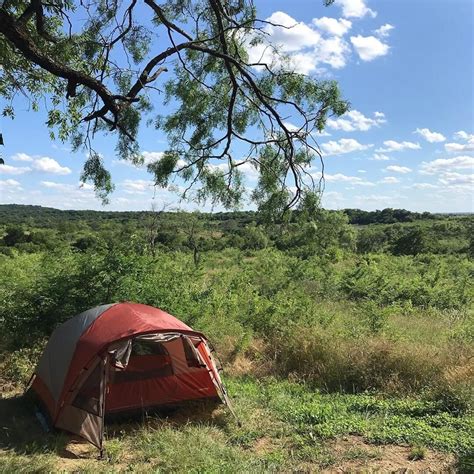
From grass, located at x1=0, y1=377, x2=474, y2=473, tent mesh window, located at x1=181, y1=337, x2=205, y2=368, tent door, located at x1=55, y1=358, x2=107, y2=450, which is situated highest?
tent mesh window, located at x1=181, y1=337, x2=205, y2=368

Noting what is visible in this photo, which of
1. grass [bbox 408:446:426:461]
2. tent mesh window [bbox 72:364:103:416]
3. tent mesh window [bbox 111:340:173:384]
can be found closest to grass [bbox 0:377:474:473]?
grass [bbox 408:446:426:461]

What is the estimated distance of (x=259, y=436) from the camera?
6.01 meters

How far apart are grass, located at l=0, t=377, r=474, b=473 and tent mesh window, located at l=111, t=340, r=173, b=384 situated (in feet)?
2.09

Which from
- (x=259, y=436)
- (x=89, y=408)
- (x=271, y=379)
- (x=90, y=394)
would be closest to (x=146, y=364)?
(x=90, y=394)

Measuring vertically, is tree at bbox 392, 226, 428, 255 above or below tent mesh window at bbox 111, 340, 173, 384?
above

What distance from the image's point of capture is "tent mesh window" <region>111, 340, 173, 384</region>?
6916mm

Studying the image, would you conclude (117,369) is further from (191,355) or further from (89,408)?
(191,355)

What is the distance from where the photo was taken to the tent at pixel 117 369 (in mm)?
6090

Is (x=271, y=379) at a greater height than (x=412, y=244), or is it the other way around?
(x=412, y=244)

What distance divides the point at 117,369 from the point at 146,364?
0.56 meters

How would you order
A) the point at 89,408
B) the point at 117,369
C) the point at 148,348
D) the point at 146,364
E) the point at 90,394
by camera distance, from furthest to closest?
the point at 148,348
the point at 146,364
the point at 117,369
the point at 90,394
the point at 89,408

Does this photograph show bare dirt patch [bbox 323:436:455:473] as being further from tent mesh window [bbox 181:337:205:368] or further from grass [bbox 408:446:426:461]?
tent mesh window [bbox 181:337:205:368]

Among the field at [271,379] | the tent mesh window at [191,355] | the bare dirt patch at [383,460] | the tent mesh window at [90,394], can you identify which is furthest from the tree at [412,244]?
the tent mesh window at [90,394]

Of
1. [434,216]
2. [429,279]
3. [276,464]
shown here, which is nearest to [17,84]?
[276,464]
